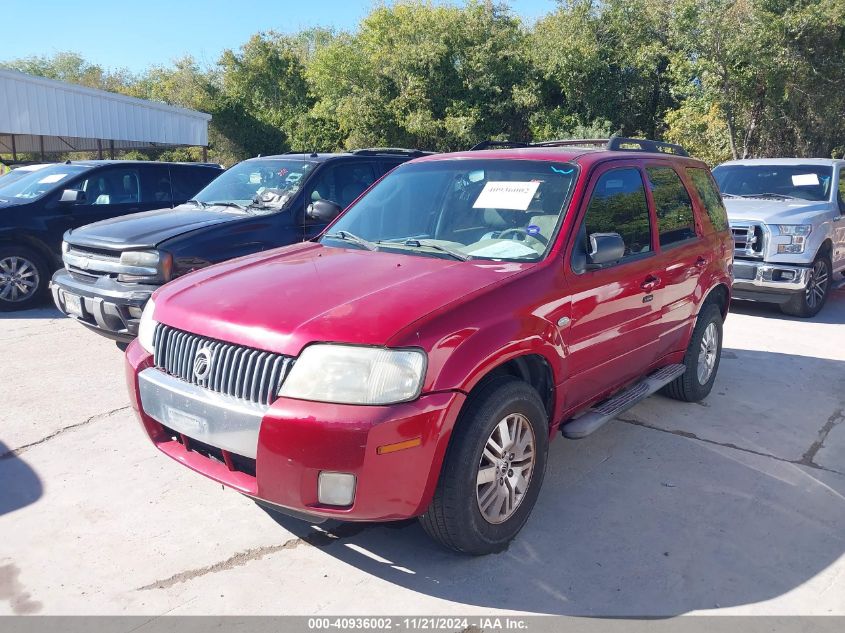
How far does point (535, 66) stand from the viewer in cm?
2569

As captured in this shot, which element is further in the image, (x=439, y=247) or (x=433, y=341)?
(x=439, y=247)

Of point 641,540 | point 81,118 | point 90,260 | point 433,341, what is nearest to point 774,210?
point 641,540

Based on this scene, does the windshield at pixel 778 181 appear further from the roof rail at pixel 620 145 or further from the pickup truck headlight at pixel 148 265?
the pickup truck headlight at pixel 148 265

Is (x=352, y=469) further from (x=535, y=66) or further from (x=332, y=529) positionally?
(x=535, y=66)

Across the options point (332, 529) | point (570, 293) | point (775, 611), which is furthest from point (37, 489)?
point (775, 611)

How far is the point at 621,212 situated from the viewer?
4141 mm

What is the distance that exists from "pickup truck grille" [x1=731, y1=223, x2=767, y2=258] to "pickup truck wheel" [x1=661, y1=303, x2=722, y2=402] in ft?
10.7

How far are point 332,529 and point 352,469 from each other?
0.96 meters

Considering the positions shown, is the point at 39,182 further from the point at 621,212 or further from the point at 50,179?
the point at 621,212

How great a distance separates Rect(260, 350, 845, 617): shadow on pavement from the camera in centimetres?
296

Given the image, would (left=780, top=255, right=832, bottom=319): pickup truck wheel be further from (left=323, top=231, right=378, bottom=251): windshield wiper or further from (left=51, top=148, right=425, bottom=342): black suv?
(left=323, top=231, right=378, bottom=251): windshield wiper

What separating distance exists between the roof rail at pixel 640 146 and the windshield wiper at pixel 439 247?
5.61ft

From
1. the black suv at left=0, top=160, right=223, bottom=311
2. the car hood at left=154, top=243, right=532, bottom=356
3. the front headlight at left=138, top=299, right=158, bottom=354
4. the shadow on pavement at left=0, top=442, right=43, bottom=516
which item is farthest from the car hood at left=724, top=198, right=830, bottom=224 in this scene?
the shadow on pavement at left=0, top=442, right=43, bottom=516

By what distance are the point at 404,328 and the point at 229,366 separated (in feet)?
2.54
